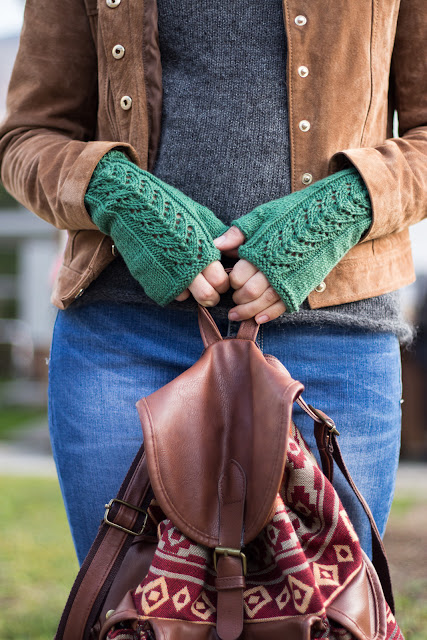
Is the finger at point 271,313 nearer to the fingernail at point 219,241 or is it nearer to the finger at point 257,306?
the finger at point 257,306

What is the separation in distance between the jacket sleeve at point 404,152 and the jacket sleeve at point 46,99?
1.92 ft

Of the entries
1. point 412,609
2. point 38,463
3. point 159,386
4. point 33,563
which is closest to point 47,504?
point 33,563

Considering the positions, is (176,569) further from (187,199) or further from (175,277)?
(187,199)

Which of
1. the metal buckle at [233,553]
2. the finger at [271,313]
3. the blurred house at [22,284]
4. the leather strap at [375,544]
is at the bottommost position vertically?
the blurred house at [22,284]

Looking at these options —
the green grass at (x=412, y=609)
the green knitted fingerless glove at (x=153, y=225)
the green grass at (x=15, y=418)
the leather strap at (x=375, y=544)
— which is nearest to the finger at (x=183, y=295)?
the green knitted fingerless glove at (x=153, y=225)

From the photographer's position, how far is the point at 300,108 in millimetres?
1299

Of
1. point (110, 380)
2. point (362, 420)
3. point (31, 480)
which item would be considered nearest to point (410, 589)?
point (362, 420)

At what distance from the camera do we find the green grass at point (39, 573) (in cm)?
281

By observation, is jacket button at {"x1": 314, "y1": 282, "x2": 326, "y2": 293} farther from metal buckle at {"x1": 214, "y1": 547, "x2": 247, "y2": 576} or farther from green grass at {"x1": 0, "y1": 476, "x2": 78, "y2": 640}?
green grass at {"x1": 0, "y1": 476, "x2": 78, "y2": 640}

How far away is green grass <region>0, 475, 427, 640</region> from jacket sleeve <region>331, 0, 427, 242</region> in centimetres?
204

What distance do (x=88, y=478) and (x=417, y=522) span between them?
352 centimetres

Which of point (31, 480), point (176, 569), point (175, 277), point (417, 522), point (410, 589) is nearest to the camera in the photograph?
point (176, 569)

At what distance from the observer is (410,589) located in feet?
10.5

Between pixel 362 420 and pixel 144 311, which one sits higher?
pixel 144 311
